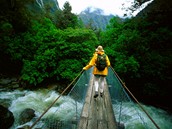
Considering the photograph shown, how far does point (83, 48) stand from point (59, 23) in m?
5.78

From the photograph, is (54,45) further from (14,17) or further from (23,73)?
(14,17)

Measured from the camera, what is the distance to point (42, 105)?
602 cm

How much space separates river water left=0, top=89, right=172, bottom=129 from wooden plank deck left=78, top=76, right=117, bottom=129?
221 cm

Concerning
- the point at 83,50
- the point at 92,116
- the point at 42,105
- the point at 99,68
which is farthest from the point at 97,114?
the point at 83,50

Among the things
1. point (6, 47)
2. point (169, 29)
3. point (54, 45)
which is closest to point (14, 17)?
point (6, 47)

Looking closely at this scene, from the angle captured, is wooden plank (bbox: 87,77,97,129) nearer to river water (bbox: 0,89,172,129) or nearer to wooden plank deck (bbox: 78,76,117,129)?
wooden plank deck (bbox: 78,76,117,129)

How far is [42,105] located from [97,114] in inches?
158

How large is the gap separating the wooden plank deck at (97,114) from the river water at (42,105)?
2212 millimetres

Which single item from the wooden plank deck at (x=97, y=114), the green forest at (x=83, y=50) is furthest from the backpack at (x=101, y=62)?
the green forest at (x=83, y=50)

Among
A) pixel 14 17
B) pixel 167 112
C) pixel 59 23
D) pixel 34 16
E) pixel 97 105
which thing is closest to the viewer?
pixel 97 105

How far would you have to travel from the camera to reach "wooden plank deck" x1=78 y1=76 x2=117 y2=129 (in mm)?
2166

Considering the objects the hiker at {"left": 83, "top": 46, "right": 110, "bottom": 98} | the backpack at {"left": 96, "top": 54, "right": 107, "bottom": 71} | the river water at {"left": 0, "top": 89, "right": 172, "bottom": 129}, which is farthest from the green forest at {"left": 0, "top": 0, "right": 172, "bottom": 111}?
the backpack at {"left": 96, "top": 54, "right": 107, "bottom": 71}

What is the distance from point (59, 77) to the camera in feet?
25.3

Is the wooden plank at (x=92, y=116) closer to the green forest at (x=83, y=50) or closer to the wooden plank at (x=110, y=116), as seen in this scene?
the wooden plank at (x=110, y=116)
